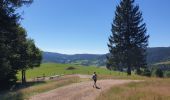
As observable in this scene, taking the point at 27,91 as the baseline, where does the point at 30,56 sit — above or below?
above

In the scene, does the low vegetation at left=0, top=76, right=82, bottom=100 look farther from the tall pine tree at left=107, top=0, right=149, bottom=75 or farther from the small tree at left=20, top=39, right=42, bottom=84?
the tall pine tree at left=107, top=0, right=149, bottom=75

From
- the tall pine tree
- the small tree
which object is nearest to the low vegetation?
the small tree

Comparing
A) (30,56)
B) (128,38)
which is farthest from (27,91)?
(128,38)

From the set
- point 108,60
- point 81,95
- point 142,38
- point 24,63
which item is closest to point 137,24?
point 142,38

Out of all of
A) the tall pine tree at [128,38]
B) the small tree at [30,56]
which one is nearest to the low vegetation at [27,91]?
the small tree at [30,56]

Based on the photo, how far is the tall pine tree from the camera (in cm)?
7156

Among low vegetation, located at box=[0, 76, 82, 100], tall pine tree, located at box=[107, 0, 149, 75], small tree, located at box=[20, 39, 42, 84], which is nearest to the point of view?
low vegetation, located at box=[0, 76, 82, 100]

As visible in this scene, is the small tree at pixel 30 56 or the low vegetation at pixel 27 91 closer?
the low vegetation at pixel 27 91

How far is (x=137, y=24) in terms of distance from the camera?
72.4 metres

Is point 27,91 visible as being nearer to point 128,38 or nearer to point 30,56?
point 30,56

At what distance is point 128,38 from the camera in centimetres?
7181

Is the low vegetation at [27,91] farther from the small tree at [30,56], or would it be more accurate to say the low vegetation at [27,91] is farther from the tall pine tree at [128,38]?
the tall pine tree at [128,38]

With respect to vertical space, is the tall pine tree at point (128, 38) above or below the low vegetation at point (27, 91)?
above

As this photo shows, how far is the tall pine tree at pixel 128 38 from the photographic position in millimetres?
71562
